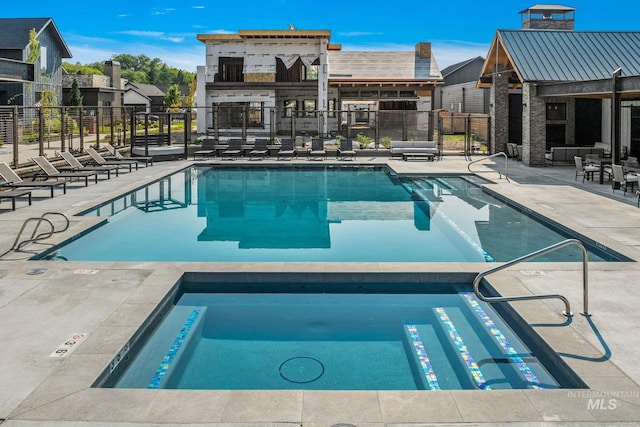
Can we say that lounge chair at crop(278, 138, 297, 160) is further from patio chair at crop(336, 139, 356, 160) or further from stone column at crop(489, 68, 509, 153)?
stone column at crop(489, 68, 509, 153)

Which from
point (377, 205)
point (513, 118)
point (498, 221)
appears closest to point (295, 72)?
point (513, 118)

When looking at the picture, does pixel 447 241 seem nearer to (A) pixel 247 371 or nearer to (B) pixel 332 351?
(B) pixel 332 351

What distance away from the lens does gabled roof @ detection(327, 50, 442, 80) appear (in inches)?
1485

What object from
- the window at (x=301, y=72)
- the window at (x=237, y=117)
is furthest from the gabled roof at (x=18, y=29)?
the window at (x=301, y=72)

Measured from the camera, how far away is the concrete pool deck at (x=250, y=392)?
4.35m

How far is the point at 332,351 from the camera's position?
6.18 m

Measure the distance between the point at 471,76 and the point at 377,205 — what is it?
36.4 m

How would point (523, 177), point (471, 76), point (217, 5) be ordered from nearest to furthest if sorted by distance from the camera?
point (523, 177) < point (471, 76) < point (217, 5)

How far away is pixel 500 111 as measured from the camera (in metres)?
26.8

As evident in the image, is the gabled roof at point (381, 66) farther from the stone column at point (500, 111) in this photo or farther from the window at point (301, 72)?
the stone column at point (500, 111)

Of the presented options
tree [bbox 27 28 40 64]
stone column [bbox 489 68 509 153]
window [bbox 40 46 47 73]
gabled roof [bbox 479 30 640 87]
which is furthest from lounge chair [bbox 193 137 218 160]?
window [bbox 40 46 47 73]

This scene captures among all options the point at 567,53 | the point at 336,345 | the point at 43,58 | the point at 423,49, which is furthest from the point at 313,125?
the point at 336,345

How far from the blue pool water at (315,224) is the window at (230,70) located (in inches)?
786

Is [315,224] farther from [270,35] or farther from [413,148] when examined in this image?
[270,35]
